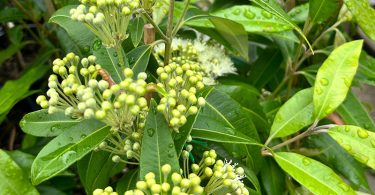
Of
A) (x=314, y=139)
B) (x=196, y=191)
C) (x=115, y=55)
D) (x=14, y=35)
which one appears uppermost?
(x=115, y=55)

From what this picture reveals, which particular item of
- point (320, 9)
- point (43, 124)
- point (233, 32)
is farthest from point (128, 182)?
point (320, 9)

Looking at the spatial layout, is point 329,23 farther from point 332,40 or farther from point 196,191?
point 196,191

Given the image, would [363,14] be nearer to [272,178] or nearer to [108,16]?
[272,178]

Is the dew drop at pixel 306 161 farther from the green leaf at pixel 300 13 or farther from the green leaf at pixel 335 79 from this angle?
the green leaf at pixel 300 13

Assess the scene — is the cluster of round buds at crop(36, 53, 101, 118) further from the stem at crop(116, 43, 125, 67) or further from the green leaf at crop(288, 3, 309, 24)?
the green leaf at crop(288, 3, 309, 24)

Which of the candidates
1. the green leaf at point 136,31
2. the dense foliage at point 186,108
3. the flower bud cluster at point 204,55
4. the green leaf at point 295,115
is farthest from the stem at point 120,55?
the green leaf at point 295,115

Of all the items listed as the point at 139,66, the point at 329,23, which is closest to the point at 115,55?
the point at 139,66

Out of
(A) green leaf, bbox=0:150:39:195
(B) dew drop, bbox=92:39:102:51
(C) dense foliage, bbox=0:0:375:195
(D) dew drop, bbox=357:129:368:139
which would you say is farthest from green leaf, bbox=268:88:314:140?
(A) green leaf, bbox=0:150:39:195
